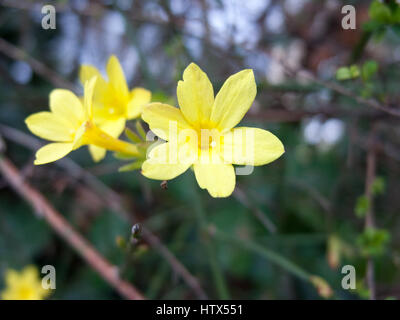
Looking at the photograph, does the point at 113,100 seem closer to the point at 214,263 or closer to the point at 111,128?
the point at 111,128

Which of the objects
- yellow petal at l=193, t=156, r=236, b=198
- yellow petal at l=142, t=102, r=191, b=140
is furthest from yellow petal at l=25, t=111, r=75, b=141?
yellow petal at l=193, t=156, r=236, b=198

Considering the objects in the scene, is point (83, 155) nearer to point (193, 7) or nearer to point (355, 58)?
point (193, 7)

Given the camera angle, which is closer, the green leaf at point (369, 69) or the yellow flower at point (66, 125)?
the yellow flower at point (66, 125)

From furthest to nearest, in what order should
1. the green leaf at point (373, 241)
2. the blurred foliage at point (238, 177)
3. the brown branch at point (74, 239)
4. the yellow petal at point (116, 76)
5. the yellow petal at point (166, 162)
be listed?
the blurred foliage at point (238, 177)
the brown branch at point (74, 239)
the green leaf at point (373, 241)
the yellow petal at point (116, 76)
the yellow petal at point (166, 162)


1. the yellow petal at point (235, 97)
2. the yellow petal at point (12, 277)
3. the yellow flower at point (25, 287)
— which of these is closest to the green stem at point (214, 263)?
the yellow petal at point (235, 97)

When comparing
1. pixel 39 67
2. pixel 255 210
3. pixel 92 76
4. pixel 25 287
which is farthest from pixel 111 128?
pixel 25 287

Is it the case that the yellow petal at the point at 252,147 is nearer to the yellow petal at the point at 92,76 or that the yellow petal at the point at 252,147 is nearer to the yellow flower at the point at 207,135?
the yellow flower at the point at 207,135
